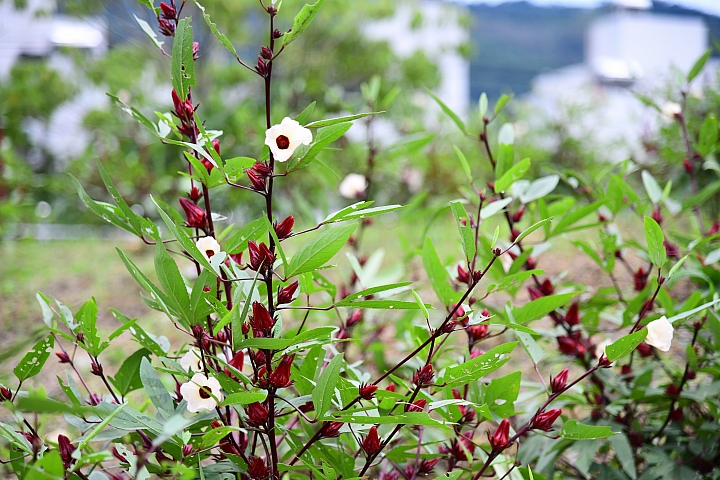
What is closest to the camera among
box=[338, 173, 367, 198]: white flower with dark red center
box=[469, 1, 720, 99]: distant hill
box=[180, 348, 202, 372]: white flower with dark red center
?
box=[180, 348, 202, 372]: white flower with dark red center

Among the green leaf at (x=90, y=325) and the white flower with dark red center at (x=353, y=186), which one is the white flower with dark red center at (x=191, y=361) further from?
the white flower with dark red center at (x=353, y=186)

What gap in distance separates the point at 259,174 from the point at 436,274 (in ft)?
0.78

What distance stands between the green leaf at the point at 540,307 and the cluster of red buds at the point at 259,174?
1.05 ft

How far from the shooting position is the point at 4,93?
3.97 m

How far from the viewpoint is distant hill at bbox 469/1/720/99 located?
6.89 metres

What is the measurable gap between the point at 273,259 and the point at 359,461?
302 mm

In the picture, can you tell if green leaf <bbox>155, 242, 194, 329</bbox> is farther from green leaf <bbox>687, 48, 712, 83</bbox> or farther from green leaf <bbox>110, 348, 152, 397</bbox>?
green leaf <bbox>687, 48, 712, 83</bbox>

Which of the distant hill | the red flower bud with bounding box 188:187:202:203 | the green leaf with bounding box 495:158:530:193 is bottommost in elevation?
the red flower bud with bounding box 188:187:202:203

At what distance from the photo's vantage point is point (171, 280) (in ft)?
1.46

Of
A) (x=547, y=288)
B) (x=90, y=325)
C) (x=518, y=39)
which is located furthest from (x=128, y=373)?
(x=518, y=39)

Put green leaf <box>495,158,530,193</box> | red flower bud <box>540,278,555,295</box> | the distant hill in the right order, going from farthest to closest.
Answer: the distant hill < red flower bud <box>540,278,555,295</box> < green leaf <box>495,158,530,193</box>

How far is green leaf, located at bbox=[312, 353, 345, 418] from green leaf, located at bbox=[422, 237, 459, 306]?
7.8 inches

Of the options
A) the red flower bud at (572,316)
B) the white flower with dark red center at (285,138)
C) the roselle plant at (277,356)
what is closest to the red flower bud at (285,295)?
the roselle plant at (277,356)

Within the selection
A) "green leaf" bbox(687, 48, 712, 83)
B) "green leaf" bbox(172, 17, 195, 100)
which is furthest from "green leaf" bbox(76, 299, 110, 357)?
"green leaf" bbox(687, 48, 712, 83)
